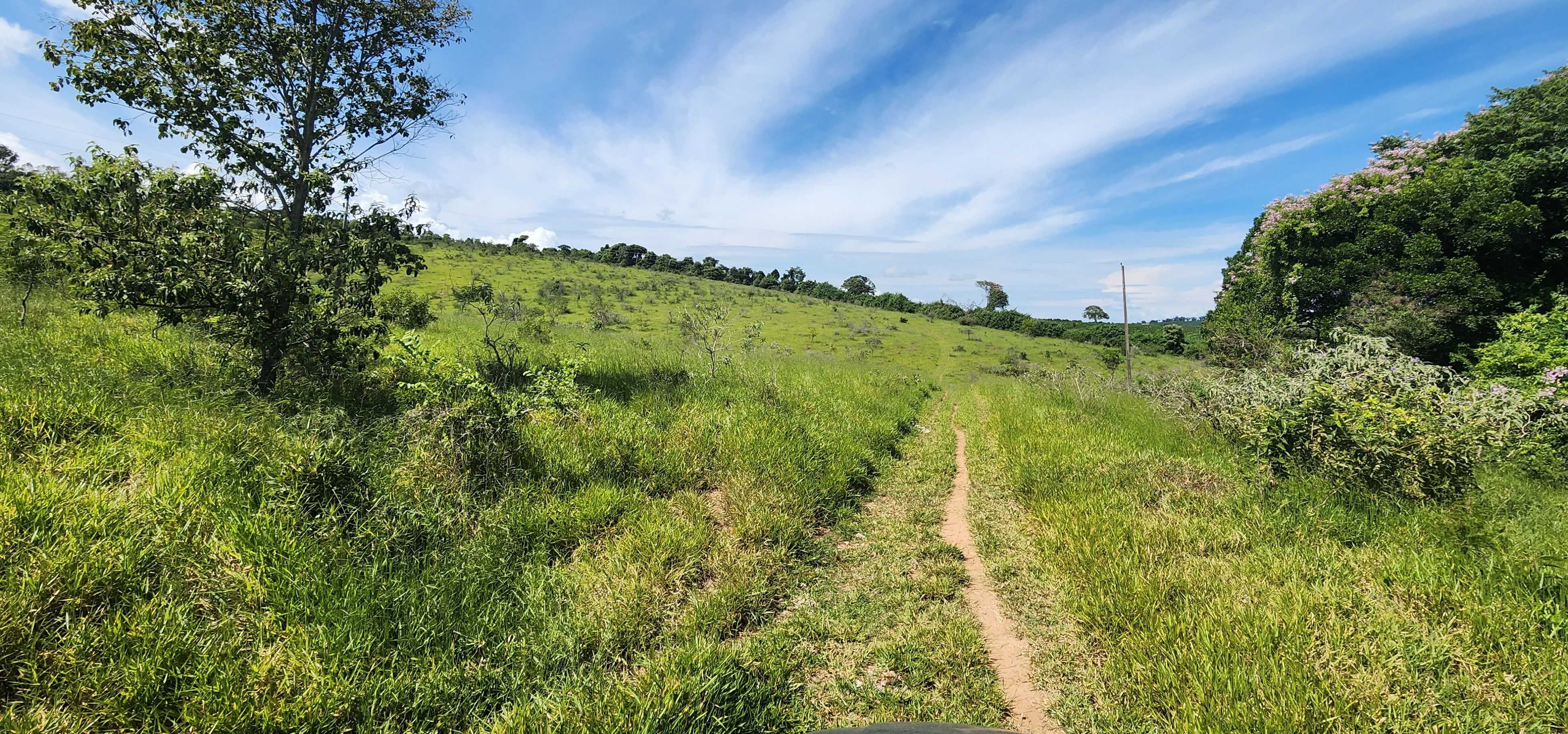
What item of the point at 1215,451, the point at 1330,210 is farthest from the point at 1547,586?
the point at 1330,210

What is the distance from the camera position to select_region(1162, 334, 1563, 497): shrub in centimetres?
468

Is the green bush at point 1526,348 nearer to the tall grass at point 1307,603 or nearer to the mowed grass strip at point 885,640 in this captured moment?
the tall grass at point 1307,603

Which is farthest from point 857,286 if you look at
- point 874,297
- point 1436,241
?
point 1436,241

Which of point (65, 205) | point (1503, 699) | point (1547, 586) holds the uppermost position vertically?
point (65, 205)

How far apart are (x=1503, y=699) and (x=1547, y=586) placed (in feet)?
4.65

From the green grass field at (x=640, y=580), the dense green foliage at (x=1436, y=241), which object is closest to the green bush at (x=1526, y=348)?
the dense green foliage at (x=1436, y=241)

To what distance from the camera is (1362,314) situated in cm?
1446

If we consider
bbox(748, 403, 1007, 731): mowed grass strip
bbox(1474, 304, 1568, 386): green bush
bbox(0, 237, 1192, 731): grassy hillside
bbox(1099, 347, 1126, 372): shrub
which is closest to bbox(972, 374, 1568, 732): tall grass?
bbox(748, 403, 1007, 731): mowed grass strip

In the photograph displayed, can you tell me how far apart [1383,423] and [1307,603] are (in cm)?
294

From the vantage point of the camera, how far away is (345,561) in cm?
324

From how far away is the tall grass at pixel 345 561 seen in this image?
91.7 inches

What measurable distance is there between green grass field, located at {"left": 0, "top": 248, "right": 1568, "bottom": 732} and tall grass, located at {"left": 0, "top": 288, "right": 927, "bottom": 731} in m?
0.02

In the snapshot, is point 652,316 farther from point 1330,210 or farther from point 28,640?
point 28,640

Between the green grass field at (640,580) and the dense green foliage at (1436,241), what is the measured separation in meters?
12.2
